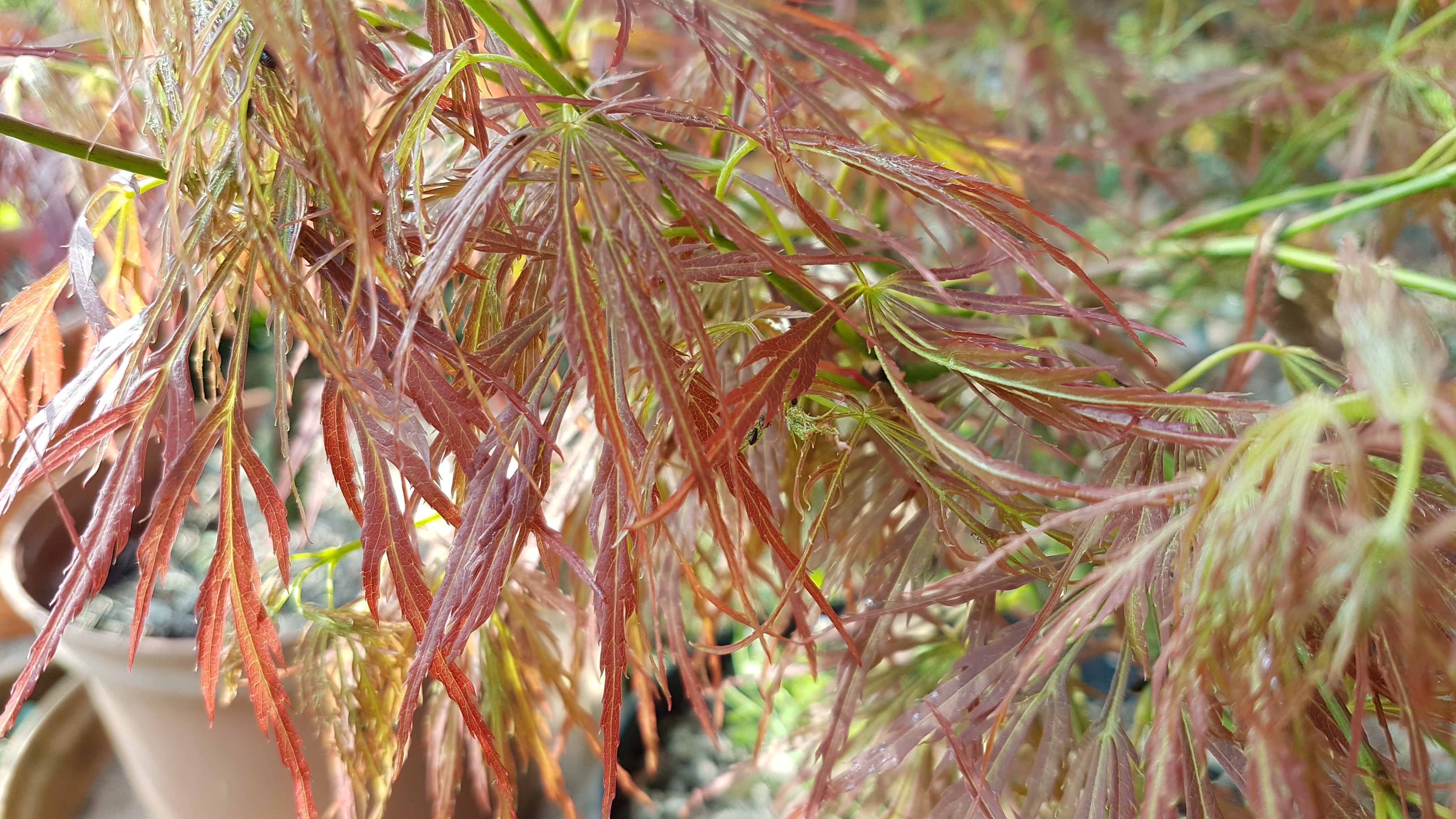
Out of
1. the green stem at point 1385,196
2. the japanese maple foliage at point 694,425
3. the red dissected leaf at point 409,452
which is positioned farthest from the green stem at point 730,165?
the green stem at point 1385,196

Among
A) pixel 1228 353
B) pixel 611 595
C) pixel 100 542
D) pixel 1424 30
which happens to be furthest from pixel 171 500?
pixel 1424 30

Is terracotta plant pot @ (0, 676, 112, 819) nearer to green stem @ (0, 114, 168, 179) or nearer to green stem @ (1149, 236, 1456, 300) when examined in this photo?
green stem @ (0, 114, 168, 179)

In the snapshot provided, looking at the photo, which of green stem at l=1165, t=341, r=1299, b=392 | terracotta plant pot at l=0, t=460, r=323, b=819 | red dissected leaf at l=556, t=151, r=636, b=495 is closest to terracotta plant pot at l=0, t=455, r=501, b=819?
terracotta plant pot at l=0, t=460, r=323, b=819

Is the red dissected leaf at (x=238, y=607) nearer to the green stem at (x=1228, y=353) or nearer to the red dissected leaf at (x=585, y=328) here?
the red dissected leaf at (x=585, y=328)

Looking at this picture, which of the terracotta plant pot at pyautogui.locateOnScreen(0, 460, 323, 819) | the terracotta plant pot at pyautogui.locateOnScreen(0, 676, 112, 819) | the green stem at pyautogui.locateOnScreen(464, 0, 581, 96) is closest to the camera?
the green stem at pyautogui.locateOnScreen(464, 0, 581, 96)

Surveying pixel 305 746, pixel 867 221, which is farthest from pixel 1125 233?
pixel 305 746

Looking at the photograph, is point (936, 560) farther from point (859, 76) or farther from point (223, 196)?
point (223, 196)

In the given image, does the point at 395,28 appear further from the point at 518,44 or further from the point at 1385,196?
the point at 1385,196
